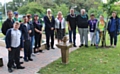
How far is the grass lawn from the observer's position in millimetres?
6398

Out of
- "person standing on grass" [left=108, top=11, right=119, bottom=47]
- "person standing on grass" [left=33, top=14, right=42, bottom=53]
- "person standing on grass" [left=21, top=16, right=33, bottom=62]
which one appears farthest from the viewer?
"person standing on grass" [left=108, top=11, right=119, bottom=47]

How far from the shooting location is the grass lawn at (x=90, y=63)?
6.40 m

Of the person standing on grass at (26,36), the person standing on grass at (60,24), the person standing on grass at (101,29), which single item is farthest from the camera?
the person standing on grass at (60,24)

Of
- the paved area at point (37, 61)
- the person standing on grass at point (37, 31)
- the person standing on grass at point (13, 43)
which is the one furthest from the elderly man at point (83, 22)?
the person standing on grass at point (13, 43)

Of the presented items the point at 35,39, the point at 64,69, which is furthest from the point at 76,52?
the point at 64,69

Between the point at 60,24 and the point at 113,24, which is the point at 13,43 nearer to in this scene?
the point at 60,24

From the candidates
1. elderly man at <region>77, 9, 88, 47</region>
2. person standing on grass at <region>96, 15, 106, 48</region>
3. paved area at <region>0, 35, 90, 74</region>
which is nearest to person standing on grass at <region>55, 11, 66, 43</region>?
elderly man at <region>77, 9, 88, 47</region>

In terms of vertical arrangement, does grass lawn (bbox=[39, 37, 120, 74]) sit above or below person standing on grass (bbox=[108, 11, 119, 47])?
below

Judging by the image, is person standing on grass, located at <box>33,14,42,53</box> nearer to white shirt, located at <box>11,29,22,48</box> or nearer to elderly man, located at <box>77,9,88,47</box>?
elderly man, located at <box>77,9,88,47</box>

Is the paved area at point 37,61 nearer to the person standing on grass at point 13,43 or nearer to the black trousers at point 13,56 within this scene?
the black trousers at point 13,56

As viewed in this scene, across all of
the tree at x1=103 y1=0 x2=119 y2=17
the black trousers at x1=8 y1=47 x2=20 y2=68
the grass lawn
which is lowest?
the grass lawn

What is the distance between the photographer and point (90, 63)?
723 centimetres

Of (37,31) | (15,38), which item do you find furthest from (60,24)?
(15,38)

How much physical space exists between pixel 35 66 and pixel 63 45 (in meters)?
1.16
